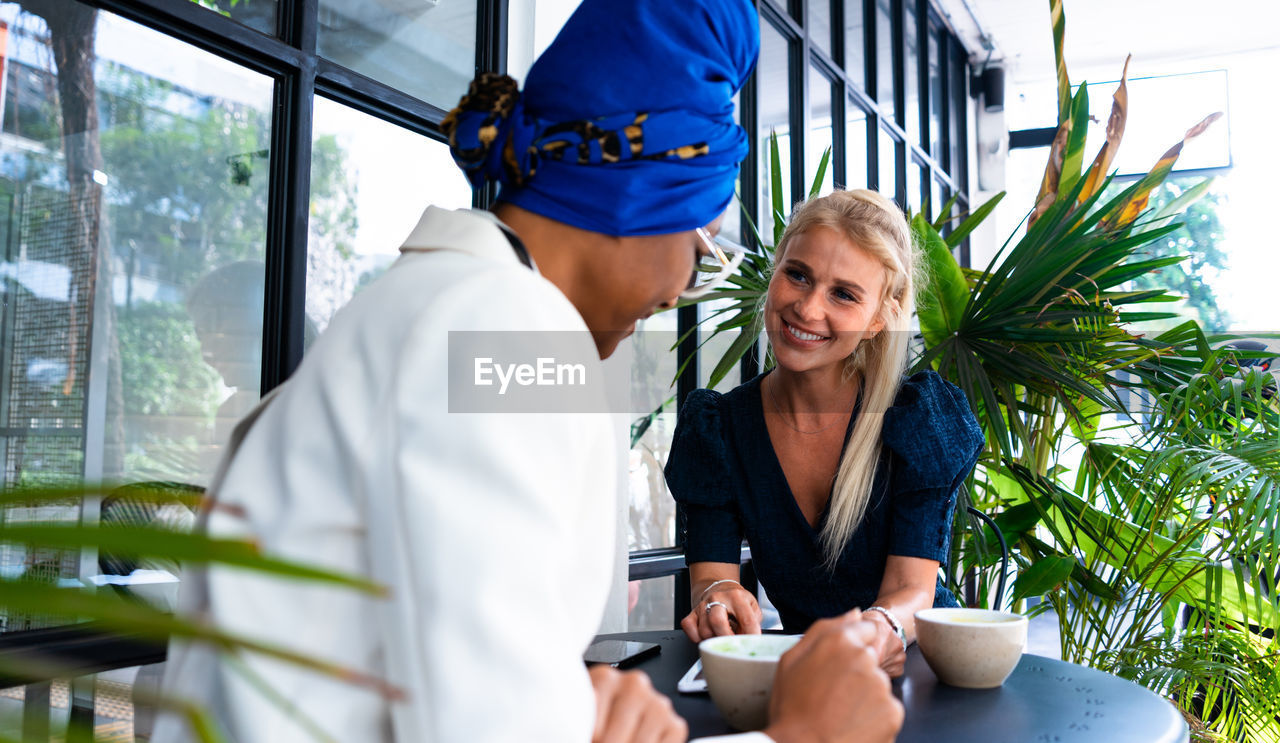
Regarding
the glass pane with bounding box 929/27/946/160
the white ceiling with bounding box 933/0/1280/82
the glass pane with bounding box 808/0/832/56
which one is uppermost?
the white ceiling with bounding box 933/0/1280/82

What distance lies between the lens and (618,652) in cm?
120

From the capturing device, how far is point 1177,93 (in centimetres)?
729

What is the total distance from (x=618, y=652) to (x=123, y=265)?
1063mm

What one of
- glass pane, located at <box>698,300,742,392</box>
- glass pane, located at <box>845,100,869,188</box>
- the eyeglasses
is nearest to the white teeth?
the eyeglasses

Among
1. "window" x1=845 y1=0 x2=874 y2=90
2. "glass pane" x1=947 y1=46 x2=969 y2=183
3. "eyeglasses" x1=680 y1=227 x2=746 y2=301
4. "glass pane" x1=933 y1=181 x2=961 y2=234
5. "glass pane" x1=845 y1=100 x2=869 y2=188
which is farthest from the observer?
"glass pane" x1=947 y1=46 x2=969 y2=183

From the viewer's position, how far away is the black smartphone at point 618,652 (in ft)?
3.78

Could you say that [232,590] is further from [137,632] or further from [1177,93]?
[1177,93]

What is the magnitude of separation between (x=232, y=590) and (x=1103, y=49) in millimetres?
7943

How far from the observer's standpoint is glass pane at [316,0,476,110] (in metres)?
2.07

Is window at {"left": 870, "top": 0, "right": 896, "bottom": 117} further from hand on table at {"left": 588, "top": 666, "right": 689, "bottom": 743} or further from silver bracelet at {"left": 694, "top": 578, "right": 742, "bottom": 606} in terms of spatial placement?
hand on table at {"left": 588, "top": 666, "right": 689, "bottom": 743}

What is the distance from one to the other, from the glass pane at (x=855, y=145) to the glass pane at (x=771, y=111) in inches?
31.2

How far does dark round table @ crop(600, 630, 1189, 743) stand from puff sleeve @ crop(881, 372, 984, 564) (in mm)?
455

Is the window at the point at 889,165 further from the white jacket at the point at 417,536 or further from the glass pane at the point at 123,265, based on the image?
the white jacket at the point at 417,536

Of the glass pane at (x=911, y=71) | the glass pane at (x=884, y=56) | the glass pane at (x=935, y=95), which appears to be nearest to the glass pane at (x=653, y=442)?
the glass pane at (x=884, y=56)
